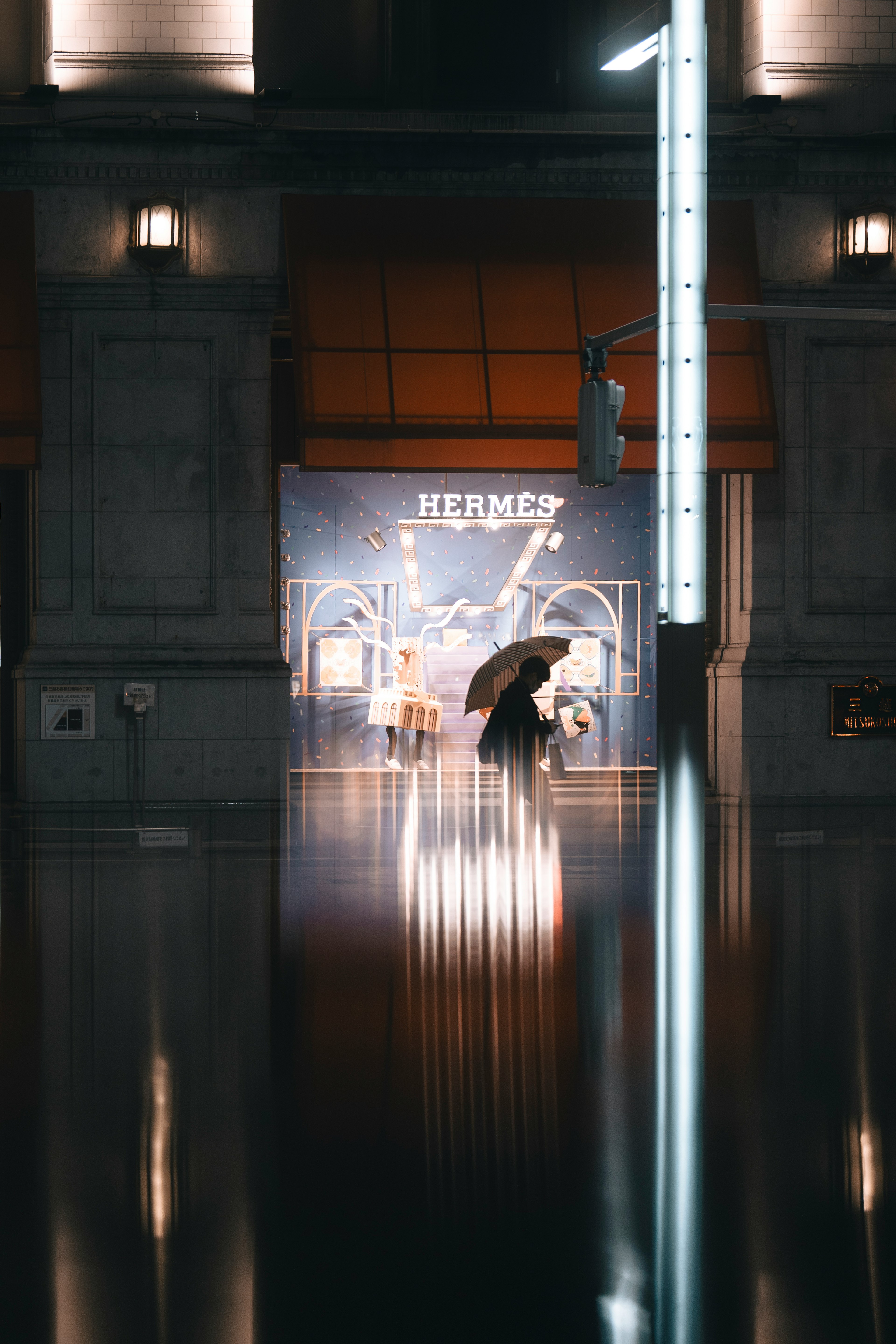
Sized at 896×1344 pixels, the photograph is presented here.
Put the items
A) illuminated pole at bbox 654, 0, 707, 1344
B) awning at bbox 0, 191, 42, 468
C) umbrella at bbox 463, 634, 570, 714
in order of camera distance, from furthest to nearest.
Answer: umbrella at bbox 463, 634, 570, 714
awning at bbox 0, 191, 42, 468
illuminated pole at bbox 654, 0, 707, 1344

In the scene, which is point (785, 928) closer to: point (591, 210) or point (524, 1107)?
point (524, 1107)

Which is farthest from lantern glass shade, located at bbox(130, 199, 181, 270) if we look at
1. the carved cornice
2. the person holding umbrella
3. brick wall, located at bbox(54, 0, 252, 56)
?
the person holding umbrella

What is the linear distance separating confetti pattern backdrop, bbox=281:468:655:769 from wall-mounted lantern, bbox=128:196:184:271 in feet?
12.9

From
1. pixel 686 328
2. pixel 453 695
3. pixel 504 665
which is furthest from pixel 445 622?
pixel 686 328

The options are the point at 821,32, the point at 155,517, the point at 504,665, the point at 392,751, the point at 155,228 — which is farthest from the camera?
the point at 392,751

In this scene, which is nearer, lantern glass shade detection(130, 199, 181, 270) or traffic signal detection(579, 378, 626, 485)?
traffic signal detection(579, 378, 626, 485)

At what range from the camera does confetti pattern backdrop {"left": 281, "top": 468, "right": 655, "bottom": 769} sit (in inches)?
755

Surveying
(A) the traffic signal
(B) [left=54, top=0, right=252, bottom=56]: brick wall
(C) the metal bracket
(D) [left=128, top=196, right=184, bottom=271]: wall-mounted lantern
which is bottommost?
(A) the traffic signal

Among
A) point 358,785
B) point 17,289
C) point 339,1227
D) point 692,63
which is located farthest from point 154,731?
point 339,1227

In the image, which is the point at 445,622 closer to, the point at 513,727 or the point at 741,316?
the point at 513,727

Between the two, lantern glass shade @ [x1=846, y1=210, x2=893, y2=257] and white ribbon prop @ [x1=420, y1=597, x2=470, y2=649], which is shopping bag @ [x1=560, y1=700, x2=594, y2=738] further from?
lantern glass shade @ [x1=846, y1=210, x2=893, y2=257]

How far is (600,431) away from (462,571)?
10.2 metres

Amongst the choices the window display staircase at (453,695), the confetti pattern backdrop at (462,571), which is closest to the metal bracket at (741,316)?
the confetti pattern backdrop at (462,571)

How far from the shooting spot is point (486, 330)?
15.8 m
